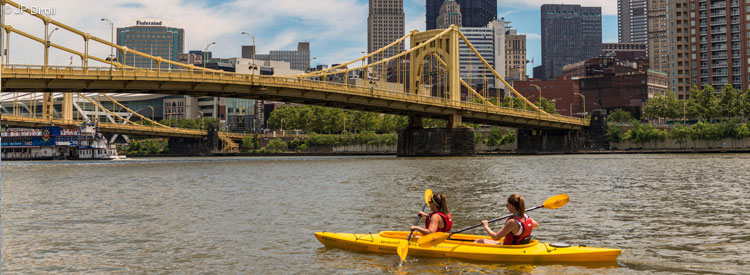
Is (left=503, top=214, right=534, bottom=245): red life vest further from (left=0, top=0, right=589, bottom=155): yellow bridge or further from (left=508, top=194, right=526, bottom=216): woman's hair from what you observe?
(left=0, top=0, right=589, bottom=155): yellow bridge

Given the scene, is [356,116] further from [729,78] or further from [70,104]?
[729,78]

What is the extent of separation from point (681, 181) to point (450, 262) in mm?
26720

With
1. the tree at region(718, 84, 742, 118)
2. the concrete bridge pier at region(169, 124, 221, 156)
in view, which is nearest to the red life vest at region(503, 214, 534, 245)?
the tree at region(718, 84, 742, 118)

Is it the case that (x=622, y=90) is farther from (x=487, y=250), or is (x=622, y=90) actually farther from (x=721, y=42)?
(x=487, y=250)

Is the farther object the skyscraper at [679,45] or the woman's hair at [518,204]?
the skyscraper at [679,45]

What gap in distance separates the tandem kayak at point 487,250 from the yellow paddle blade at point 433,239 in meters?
0.17

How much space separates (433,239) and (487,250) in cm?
117

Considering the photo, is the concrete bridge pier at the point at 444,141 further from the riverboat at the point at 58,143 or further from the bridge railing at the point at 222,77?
the riverboat at the point at 58,143

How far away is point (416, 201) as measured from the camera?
2631 cm

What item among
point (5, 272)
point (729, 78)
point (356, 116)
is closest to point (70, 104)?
point (356, 116)

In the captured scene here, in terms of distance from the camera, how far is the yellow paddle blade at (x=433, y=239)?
14195mm

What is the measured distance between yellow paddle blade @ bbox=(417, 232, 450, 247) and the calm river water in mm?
400

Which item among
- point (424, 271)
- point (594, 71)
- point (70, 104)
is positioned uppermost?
point (594, 71)

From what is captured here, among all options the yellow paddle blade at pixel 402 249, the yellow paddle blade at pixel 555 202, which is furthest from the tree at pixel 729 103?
the yellow paddle blade at pixel 402 249
